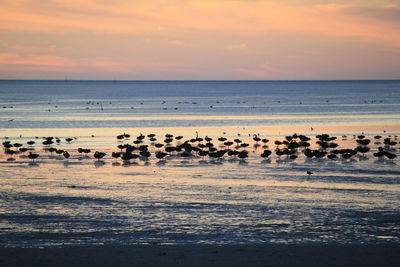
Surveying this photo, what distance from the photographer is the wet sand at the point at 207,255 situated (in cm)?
1467

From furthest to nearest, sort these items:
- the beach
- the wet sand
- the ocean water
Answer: the ocean water → the beach → the wet sand

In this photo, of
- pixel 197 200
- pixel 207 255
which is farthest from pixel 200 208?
pixel 207 255

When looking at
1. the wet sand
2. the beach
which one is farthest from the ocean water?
the wet sand

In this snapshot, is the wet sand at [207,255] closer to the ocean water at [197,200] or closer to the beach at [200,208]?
the beach at [200,208]

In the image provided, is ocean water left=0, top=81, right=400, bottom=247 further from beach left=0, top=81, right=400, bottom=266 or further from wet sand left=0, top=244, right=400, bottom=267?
wet sand left=0, top=244, right=400, bottom=267

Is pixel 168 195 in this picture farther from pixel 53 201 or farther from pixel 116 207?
pixel 53 201

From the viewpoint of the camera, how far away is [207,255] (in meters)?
15.4

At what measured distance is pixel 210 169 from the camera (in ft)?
109

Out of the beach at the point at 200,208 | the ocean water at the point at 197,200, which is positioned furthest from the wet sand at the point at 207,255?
the ocean water at the point at 197,200

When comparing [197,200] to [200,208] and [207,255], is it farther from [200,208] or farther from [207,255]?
[207,255]

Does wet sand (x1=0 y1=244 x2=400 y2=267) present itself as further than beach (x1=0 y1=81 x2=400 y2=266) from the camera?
No

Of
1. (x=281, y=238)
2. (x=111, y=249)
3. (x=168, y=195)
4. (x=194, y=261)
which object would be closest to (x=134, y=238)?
(x=111, y=249)

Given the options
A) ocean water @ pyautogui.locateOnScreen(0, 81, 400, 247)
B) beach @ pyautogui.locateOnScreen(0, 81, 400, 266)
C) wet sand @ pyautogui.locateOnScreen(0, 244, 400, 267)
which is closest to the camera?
wet sand @ pyautogui.locateOnScreen(0, 244, 400, 267)

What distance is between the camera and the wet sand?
14.7 meters
